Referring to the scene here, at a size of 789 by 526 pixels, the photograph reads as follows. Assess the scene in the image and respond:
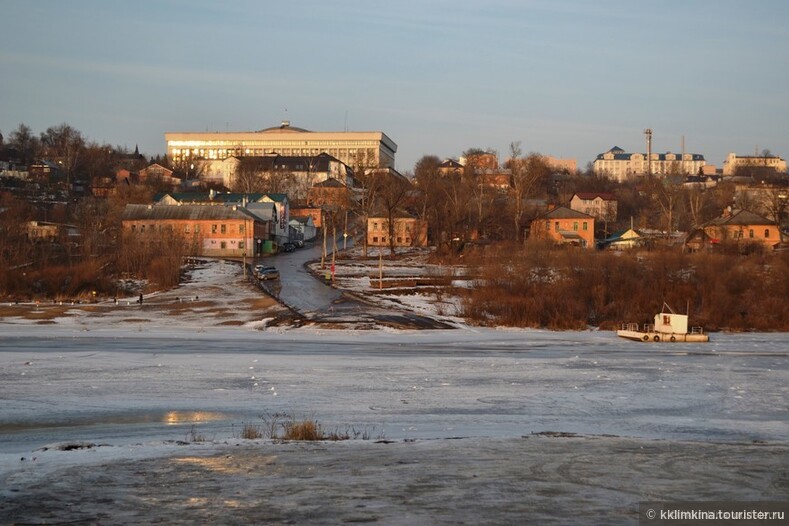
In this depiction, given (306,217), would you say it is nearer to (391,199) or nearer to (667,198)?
(391,199)

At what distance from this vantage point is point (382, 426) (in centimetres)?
2156

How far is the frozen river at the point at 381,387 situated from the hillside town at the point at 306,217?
20.3 m

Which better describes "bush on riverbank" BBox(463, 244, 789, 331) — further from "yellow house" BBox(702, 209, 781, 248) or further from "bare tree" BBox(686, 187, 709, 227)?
"bare tree" BBox(686, 187, 709, 227)

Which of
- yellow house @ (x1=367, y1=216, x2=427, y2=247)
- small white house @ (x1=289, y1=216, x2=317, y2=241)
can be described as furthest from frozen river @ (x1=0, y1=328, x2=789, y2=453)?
small white house @ (x1=289, y1=216, x2=317, y2=241)

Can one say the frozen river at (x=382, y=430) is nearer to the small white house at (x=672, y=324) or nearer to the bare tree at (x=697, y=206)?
the small white house at (x=672, y=324)

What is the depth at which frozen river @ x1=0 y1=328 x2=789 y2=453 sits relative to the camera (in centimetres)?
2183

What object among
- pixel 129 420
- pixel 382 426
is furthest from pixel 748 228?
pixel 129 420

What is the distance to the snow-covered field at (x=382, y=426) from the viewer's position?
13.2 meters

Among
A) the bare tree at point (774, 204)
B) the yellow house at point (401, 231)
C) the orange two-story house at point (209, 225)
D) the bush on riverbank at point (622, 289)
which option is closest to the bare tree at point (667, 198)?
the bare tree at point (774, 204)

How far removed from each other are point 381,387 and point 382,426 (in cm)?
672

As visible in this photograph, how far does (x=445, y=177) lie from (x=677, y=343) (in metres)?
89.1

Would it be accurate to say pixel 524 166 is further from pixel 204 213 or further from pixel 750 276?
pixel 750 276

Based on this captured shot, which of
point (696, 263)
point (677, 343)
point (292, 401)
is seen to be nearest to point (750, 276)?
point (696, 263)

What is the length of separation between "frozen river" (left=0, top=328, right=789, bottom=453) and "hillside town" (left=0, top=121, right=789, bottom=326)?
66.5 feet
